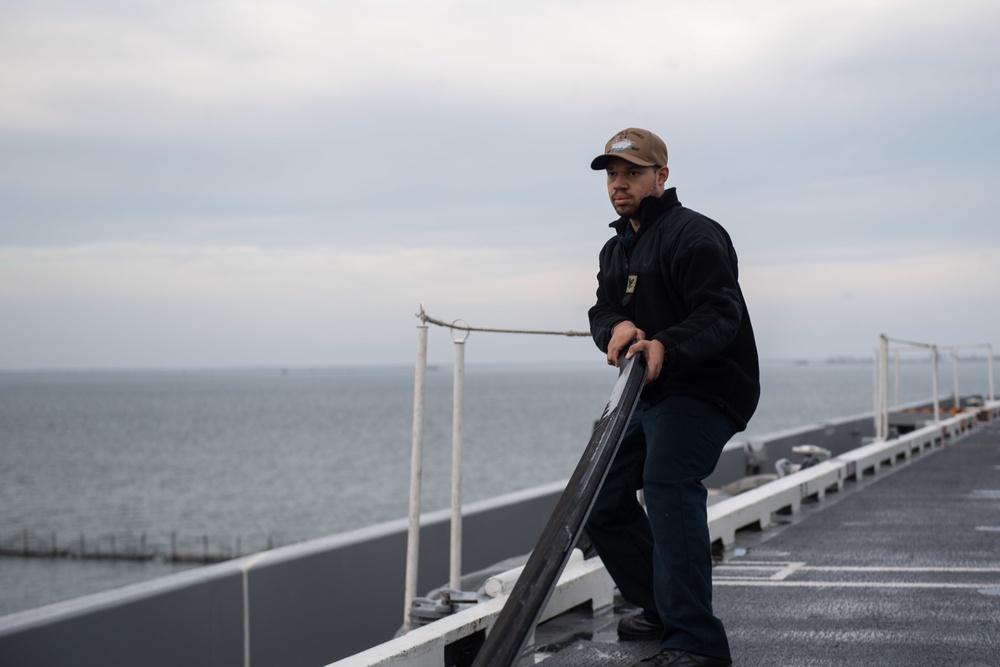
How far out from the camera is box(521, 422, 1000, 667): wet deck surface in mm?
4453

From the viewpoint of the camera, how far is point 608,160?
13.4 feet

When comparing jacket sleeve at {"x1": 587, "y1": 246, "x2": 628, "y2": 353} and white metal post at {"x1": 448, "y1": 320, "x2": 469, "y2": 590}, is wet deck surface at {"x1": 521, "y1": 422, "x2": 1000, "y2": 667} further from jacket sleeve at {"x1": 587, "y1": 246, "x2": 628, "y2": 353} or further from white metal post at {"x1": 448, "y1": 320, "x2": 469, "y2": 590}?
jacket sleeve at {"x1": 587, "y1": 246, "x2": 628, "y2": 353}

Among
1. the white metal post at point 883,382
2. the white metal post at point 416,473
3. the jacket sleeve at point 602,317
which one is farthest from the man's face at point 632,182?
the white metal post at point 883,382

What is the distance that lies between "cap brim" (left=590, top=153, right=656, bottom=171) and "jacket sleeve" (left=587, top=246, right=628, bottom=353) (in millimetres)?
385

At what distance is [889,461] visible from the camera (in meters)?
14.4

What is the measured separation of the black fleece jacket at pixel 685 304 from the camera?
3.76 m

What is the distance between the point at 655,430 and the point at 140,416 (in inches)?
6761

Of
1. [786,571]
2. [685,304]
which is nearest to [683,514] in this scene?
[685,304]

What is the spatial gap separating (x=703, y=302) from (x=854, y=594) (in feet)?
8.50

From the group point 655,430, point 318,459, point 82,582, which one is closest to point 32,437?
point 318,459

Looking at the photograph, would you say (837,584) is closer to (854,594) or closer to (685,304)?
(854,594)

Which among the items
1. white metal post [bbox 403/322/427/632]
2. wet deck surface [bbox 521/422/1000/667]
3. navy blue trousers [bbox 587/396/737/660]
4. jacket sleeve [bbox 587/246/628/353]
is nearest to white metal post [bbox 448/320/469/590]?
white metal post [bbox 403/322/427/632]

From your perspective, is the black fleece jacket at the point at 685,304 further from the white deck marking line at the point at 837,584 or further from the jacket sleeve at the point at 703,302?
the white deck marking line at the point at 837,584

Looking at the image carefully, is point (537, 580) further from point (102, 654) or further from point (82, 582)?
point (82, 582)
